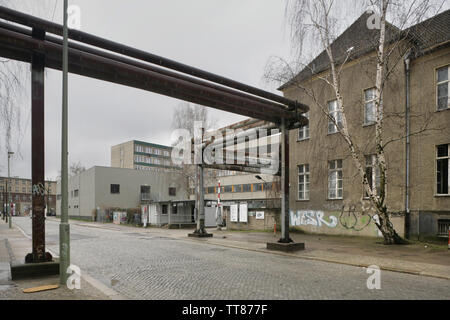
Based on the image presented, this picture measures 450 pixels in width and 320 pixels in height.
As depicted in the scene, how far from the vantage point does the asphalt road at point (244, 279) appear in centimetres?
711

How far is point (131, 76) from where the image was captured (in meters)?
9.91

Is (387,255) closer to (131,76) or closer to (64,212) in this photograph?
(131,76)

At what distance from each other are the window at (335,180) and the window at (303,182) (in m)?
2.02

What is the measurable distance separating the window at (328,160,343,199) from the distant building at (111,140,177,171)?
82.7 m

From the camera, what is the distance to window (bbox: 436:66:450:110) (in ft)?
52.3

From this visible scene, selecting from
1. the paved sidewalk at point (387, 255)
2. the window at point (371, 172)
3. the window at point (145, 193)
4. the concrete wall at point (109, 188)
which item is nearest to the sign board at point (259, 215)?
the window at point (371, 172)

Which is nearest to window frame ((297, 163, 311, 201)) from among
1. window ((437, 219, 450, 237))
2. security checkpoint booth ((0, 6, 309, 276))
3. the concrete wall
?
window ((437, 219, 450, 237))

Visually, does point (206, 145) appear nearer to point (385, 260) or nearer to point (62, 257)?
point (385, 260)

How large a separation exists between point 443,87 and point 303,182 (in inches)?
385

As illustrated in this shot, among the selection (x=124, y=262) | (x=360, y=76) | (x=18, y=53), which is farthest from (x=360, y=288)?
(x=360, y=76)

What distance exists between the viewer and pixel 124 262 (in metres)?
11.4

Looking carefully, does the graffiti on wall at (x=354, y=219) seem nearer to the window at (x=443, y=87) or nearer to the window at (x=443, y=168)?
the window at (x=443, y=168)

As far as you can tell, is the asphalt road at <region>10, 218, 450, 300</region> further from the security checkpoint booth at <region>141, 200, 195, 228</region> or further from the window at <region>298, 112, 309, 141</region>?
the security checkpoint booth at <region>141, 200, 195, 228</region>

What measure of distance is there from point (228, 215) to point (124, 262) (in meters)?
18.7
